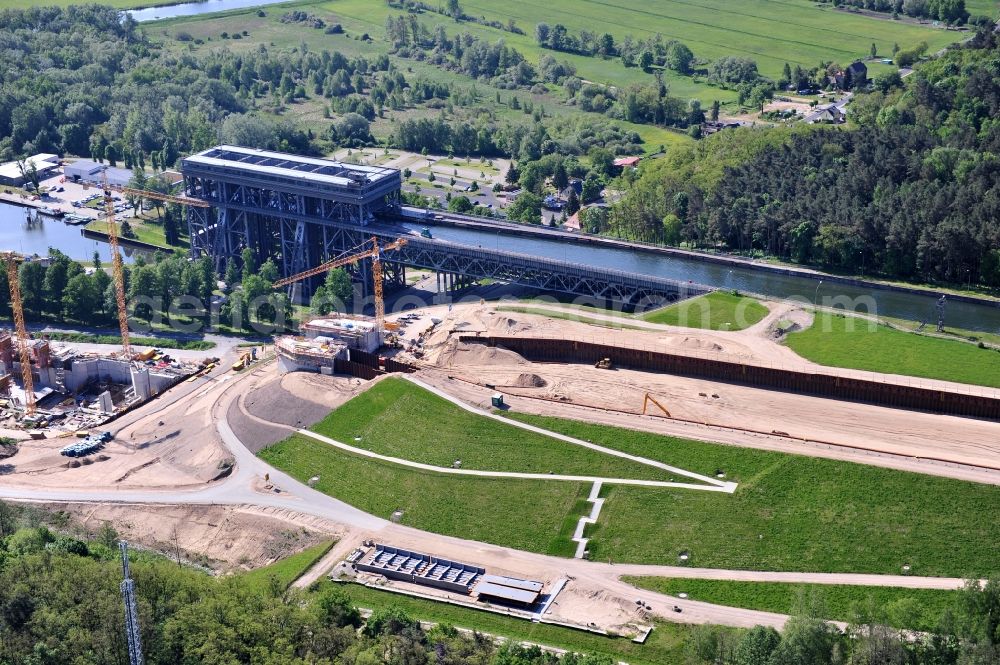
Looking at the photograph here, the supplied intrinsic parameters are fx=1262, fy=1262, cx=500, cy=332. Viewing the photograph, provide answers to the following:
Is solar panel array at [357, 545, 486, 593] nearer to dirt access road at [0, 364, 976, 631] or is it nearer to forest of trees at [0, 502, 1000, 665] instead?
dirt access road at [0, 364, 976, 631]

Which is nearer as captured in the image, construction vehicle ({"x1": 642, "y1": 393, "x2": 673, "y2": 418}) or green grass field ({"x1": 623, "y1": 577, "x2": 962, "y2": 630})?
green grass field ({"x1": 623, "y1": 577, "x2": 962, "y2": 630})

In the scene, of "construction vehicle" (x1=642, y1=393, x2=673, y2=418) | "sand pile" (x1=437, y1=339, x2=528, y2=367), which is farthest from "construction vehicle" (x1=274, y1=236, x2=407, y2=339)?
"construction vehicle" (x1=642, y1=393, x2=673, y2=418)

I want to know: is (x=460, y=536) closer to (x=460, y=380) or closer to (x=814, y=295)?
(x=460, y=380)

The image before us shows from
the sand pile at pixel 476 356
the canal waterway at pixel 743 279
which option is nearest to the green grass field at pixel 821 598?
the sand pile at pixel 476 356

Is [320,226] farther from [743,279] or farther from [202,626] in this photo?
[202,626]

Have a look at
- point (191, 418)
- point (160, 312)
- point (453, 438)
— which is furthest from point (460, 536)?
point (160, 312)

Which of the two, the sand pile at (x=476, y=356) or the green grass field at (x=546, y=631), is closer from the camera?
the green grass field at (x=546, y=631)

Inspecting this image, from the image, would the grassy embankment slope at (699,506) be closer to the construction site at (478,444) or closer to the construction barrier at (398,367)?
the construction site at (478,444)
